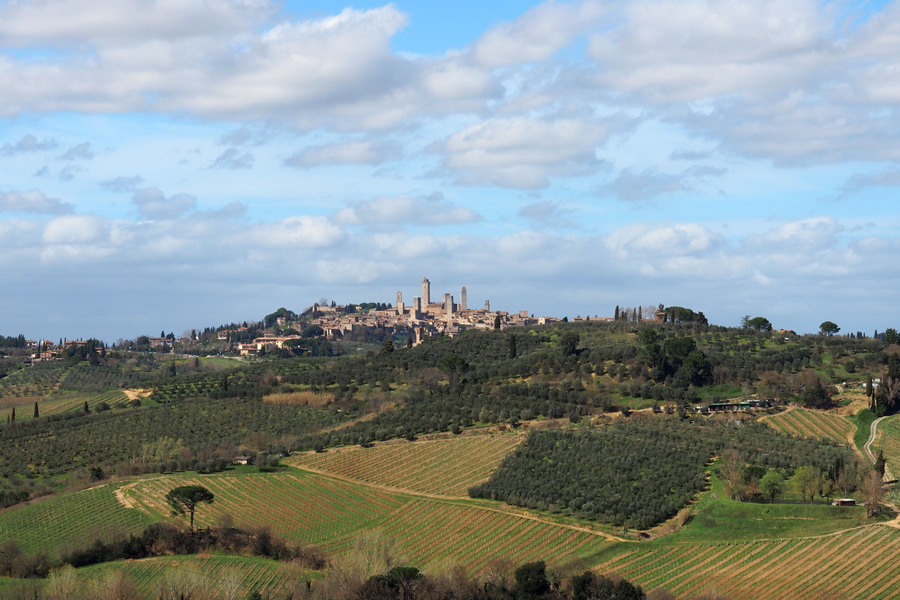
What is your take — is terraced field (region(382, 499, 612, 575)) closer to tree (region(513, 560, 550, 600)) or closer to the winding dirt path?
tree (region(513, 560, 550, 600))

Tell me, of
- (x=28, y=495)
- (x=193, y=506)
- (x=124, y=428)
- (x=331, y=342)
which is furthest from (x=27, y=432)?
(x=331, y=342)

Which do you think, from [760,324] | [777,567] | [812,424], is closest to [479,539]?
[777,567]

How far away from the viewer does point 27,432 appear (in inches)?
3339

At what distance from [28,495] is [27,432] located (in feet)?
62.7

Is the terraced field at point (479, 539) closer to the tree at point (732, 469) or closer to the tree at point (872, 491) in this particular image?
the tree at point (732, 469)

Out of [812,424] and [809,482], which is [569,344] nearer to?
[812,424]

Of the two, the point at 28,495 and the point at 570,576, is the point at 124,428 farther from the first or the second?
the point at 570,576

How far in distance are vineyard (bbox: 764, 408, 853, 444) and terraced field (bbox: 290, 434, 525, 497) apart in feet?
67.5

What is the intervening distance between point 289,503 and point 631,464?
2219 cm

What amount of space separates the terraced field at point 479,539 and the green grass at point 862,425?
27567mm

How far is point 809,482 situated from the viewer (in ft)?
194

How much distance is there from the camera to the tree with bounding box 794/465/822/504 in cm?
5862

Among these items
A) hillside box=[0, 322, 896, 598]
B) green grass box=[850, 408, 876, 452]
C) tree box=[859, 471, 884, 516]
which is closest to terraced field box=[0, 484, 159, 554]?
hillside box=[0, 322, 896, 598]

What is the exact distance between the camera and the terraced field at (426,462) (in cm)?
6706
